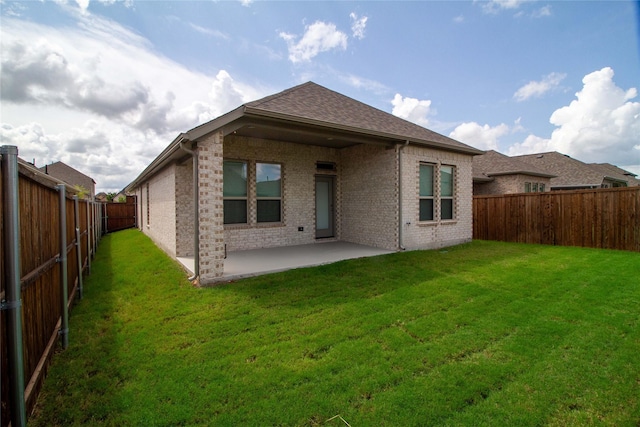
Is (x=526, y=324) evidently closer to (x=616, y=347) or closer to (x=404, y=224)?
(x=616, y=347)

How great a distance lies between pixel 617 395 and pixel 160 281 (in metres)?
6.58

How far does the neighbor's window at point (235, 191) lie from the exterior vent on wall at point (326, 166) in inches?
101

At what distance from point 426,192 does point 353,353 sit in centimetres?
749

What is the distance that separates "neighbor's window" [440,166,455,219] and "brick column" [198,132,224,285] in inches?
288

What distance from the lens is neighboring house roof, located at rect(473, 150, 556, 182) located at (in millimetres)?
17250

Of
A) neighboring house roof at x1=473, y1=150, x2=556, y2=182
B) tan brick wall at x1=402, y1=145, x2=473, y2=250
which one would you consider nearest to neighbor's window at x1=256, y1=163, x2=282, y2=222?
tan brick wall at x1=402, y1=145, x2=473, y2=250

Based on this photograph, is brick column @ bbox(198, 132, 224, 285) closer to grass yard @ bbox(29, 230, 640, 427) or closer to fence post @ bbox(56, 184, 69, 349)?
grass yard @ bbox(29, 230, 640, 427)

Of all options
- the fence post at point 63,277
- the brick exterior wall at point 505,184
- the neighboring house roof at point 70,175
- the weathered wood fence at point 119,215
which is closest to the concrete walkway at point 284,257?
the fence post at point 63,277

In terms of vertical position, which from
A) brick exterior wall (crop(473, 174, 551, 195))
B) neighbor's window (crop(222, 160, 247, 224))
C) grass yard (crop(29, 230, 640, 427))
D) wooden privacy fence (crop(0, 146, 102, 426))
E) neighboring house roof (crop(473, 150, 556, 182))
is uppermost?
neighboring house roof (crop(473, 150, 556, 182))

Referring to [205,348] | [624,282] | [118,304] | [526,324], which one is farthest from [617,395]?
[118,304]

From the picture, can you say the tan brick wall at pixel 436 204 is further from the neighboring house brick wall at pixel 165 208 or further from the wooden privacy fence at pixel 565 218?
the neighboring house brick wall at pixel 165 208

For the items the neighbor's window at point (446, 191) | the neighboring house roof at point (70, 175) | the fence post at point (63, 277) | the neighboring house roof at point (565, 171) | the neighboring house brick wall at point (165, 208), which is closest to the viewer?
the fence post at point (63, 277)

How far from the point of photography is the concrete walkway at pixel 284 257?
6.28m

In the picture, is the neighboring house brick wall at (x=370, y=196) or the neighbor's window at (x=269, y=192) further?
the neighbor's window at (x=269, y=192)
